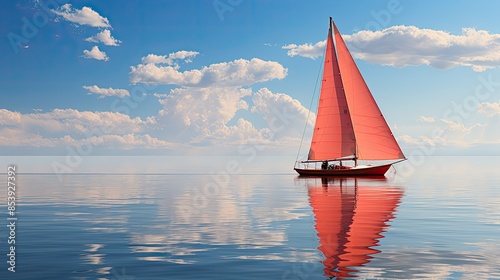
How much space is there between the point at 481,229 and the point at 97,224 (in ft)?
60.7

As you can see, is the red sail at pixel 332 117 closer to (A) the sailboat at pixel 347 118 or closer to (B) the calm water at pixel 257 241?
(A) the sailboat at pixel 347 118

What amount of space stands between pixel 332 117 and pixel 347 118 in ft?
7.21

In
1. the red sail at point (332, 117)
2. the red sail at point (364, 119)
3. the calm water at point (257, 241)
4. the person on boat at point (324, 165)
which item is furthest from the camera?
the person on boat at point (324, 165)

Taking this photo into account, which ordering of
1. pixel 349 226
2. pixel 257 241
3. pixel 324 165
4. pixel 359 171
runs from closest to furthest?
pixel 257 241 < pixel 349 226 < pixel 359 171 < pixel 324 165

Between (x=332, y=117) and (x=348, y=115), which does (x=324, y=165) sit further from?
(x=348, y=115)

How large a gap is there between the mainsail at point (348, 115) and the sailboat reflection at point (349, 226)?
3550cm

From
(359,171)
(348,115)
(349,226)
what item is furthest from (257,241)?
(348,115)

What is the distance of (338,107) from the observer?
262 ft

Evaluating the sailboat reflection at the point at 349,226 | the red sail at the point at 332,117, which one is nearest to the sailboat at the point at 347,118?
the red sail at the point at 332,117

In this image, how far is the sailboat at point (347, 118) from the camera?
262 ft

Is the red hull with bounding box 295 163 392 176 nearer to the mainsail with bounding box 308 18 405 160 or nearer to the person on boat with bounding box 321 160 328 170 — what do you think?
the person on boat with bounding box 321 160 328 170

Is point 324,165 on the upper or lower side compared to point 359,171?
upper

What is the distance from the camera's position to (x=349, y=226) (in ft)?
85.7

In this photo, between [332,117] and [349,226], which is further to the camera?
[332,117]
